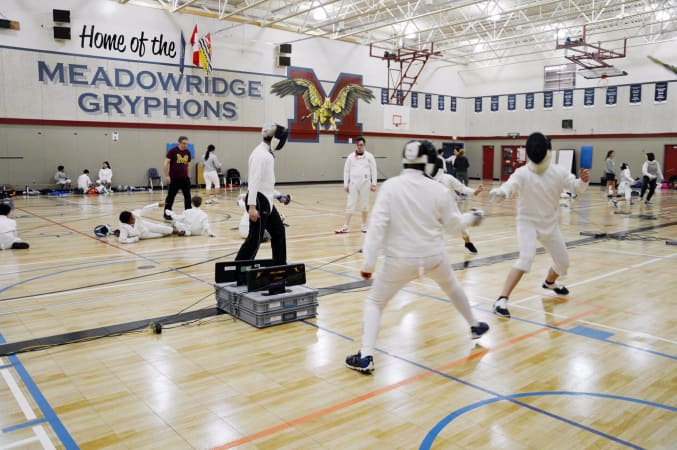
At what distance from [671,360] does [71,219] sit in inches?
484

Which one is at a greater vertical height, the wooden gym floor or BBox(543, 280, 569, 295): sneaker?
BBox(543, 280, 569, 295): sneaker

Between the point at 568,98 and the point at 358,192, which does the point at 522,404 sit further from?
the point at 568,98

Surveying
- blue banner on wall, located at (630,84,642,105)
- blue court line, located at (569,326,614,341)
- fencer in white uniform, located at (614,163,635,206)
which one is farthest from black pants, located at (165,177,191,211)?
blue banner on wall, located at (630,84,642,105)

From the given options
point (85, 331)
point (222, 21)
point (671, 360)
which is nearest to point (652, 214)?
point (671, 360)

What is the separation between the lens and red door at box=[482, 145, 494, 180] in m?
33.5

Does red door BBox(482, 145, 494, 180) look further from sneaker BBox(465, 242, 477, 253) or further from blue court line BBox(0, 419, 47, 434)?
blue court line BBox(0, 419, 47, 434)

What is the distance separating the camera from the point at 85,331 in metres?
4.78

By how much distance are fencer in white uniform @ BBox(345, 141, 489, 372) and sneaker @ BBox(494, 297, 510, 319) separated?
1.67 meters

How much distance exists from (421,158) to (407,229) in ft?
1.67

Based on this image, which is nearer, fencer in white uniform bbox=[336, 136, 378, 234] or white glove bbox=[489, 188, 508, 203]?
white glove bbox=[489, 188, 508, 203]

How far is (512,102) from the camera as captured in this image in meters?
31.8

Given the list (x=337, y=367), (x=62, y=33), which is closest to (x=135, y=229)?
(x=337, y=367)

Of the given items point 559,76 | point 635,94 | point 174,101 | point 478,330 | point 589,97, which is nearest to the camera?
point 478,330

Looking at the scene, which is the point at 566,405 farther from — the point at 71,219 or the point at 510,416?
the point at 71,219
